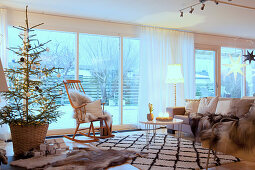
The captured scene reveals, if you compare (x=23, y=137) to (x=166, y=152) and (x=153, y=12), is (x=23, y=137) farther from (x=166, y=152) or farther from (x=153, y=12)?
(x=153, y=12)

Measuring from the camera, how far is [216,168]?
116 inches

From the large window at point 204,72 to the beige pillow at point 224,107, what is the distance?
2541 millimetres

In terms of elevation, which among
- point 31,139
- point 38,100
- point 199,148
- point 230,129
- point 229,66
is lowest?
point 199,148

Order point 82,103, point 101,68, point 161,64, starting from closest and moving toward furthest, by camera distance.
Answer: point 82,103 < point 101,68 < point 161,64

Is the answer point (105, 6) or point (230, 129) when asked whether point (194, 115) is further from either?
point (105, 6)

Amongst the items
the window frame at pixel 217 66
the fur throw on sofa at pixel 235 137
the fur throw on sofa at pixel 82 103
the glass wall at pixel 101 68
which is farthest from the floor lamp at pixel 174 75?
the fur throw on sofa at pixel 235 137

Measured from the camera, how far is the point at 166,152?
3625 millimetres

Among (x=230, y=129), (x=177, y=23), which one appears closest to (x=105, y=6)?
(x=177, y=23)

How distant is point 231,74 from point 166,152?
4867 mm

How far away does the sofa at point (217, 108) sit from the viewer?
157 inches

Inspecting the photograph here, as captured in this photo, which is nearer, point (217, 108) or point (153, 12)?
point (217, 108)

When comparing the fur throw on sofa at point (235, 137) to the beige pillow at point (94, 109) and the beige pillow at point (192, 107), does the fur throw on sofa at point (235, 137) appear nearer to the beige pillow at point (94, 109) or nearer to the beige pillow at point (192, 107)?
the beige pillow at point (94, 109)

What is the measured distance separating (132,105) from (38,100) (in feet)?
9.11

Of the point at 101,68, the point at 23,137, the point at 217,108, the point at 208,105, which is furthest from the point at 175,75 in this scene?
the point at 23,137
